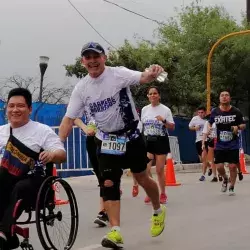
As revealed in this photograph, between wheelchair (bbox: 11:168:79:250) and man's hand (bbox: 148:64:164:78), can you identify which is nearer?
wheelchair (bbox: 11:168:79:250)

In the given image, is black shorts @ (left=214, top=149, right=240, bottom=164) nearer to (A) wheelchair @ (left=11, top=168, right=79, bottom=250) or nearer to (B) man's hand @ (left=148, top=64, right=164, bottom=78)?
(B) man's hand @ (left=148, top=64, right=164, bottom=78)

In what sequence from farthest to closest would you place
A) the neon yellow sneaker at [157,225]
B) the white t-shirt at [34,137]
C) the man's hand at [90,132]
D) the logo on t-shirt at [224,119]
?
the logo on t-shirt at [224,119], the man's hand at [90,132], the neon yellow sneaker at [157,225], the white t-shirt at [34,137]

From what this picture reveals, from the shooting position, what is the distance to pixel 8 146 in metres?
4.86

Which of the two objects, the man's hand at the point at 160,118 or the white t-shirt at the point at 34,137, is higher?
the man's hand at the point at 160,118

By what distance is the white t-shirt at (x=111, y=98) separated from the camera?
5.60 m

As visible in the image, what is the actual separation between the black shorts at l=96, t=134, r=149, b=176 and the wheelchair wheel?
1.78 ft

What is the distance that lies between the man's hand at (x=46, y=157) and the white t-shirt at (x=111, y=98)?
100 cm

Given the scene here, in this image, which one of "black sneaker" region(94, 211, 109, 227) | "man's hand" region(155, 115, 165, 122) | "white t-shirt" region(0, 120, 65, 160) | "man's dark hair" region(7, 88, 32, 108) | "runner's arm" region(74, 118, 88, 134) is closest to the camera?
"white t-shirt" region(0, 120, 65, 160)

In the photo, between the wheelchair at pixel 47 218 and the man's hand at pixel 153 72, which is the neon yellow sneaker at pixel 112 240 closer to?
the wheelchair at pixel 47 218

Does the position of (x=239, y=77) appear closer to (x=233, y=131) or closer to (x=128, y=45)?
(x=128, y=45)

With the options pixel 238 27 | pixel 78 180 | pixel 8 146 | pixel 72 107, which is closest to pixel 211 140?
pixel 78 180

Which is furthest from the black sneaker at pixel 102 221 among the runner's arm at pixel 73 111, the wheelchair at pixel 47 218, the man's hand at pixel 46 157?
the man's hand at pixel 46 157

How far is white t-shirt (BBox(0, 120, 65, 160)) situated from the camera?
16.3 ft

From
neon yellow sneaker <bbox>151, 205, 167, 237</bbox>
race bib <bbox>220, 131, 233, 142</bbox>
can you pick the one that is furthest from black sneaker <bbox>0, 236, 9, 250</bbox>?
race bib <bbox>220, 131, 233, 142</bbox>
